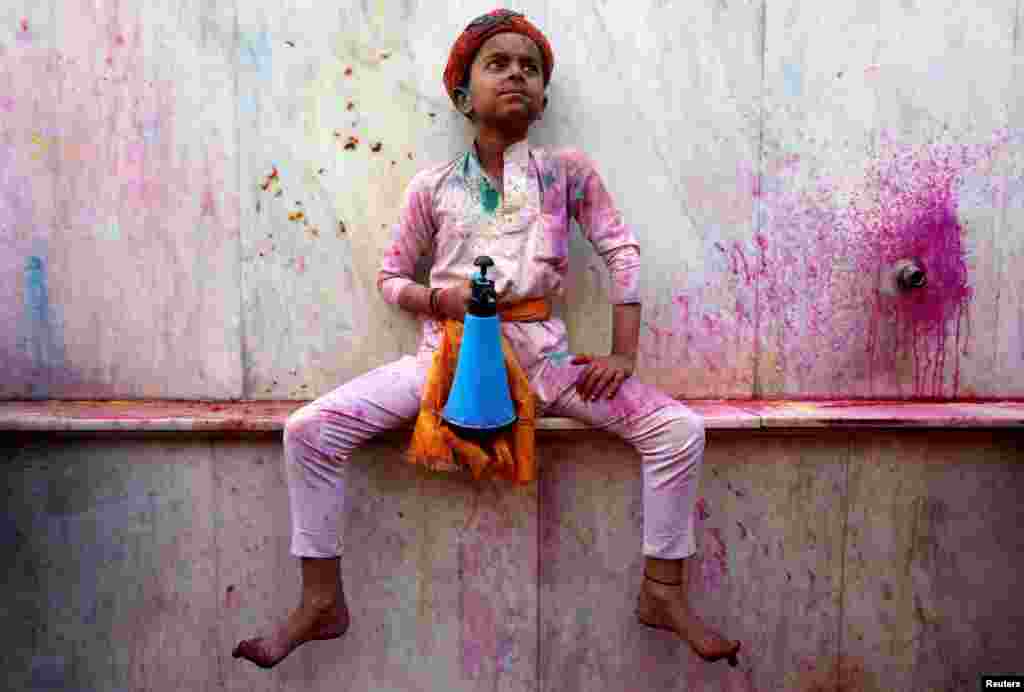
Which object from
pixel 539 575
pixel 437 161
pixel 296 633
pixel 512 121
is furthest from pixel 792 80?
pixel 296 633

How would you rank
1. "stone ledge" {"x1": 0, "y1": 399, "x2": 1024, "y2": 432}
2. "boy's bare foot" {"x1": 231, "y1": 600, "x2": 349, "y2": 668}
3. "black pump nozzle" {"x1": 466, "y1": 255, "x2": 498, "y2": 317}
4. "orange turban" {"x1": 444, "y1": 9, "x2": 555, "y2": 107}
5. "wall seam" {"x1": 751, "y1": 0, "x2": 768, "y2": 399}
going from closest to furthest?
"black pump nozzle" {"x1": 466, "y1": 255, "x2": 498, "y2": 317}, "boy's bare foot" {"x1": 231, "y1": 600, "x2": 349, "y2": 668}, "orange turban" {"x1": 444, "y1": 9, "x2": 555, "y2": 107}, "stone ledge" {"x1": 0, "y1": 399, "x2": 1024, "y2": 432}, "wall seam" {"x1": 751, "y1": 0, "x2": 768, "y2": 399}

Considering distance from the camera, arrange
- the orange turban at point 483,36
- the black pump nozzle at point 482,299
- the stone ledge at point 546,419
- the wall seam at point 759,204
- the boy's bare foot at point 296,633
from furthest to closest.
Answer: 1. the wall seam at point 759,204
2. the stone ledge at point 546,419
3. the orange turban at point 483,36
4. the boy's bare foot at point 296,633
5. the black pump nozzle at point 482,299

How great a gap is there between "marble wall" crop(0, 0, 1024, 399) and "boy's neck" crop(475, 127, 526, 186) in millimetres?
143

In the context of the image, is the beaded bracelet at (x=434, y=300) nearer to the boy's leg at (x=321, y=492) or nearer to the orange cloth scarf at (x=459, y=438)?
the orange cloth scarf at (x=459, y=438)

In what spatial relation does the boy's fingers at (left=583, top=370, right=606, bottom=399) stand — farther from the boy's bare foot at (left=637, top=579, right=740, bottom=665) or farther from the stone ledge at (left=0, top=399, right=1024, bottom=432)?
the boy's bare foot at (left=637, top=579, right=740, bottom=665)

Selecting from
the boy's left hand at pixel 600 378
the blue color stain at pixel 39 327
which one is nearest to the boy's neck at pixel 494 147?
the boy's left hand at pixel 600 378

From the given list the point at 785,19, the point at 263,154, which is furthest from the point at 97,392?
the point at 785,19

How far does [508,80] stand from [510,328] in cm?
62

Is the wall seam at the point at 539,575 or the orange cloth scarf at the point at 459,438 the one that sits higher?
the orange cloth scarf at the point at 459,438

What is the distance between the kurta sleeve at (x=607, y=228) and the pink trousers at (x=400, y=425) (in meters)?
0.27

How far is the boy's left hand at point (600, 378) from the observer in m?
1.88

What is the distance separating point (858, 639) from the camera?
220 centimetres

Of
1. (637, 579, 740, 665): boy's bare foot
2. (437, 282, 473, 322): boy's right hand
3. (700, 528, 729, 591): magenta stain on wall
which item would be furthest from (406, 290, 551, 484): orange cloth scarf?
(700, 528, 729, 591): magenta stain on wall

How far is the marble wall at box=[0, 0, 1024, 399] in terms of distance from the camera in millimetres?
2100
